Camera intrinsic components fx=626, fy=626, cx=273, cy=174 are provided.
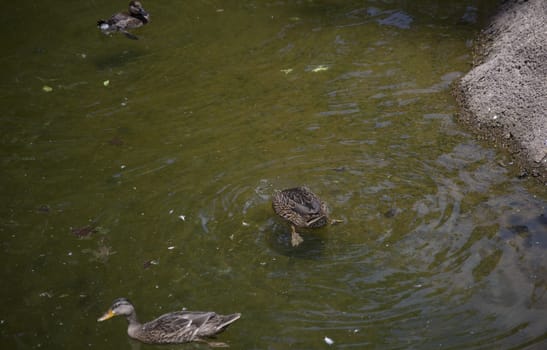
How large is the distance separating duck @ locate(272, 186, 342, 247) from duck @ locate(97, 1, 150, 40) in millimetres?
5804

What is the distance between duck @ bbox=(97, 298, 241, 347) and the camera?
18.8ft

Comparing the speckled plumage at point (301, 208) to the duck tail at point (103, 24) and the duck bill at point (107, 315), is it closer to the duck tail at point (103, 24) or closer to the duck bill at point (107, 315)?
the duck bill at point (107, 315)

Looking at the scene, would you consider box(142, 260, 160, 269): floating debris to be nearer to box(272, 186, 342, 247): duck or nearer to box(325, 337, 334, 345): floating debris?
box(272, 186, 342, 247): duck

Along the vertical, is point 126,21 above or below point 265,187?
above

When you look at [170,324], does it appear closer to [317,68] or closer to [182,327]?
[182,327]

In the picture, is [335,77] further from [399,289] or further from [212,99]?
[399,289]

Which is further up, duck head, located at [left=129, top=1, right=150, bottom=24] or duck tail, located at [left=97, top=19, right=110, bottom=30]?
duck head, located at [left=129, top=1, right=150, bottom=24]

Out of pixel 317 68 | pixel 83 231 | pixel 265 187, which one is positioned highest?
pixel 317 68

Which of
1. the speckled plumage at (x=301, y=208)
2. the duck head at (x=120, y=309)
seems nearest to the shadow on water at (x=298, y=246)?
the speckled plumage at (x=301, y=208)

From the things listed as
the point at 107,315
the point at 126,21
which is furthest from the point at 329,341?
the point at 126,21

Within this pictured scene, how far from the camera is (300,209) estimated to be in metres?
6.94

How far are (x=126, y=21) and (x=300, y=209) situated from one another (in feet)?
21.5

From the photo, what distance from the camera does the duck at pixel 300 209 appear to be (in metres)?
6.97

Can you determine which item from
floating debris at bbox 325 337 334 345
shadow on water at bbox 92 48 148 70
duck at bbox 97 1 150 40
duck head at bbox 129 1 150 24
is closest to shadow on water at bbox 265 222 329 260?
floating debris at bbox 325 337 334 345
